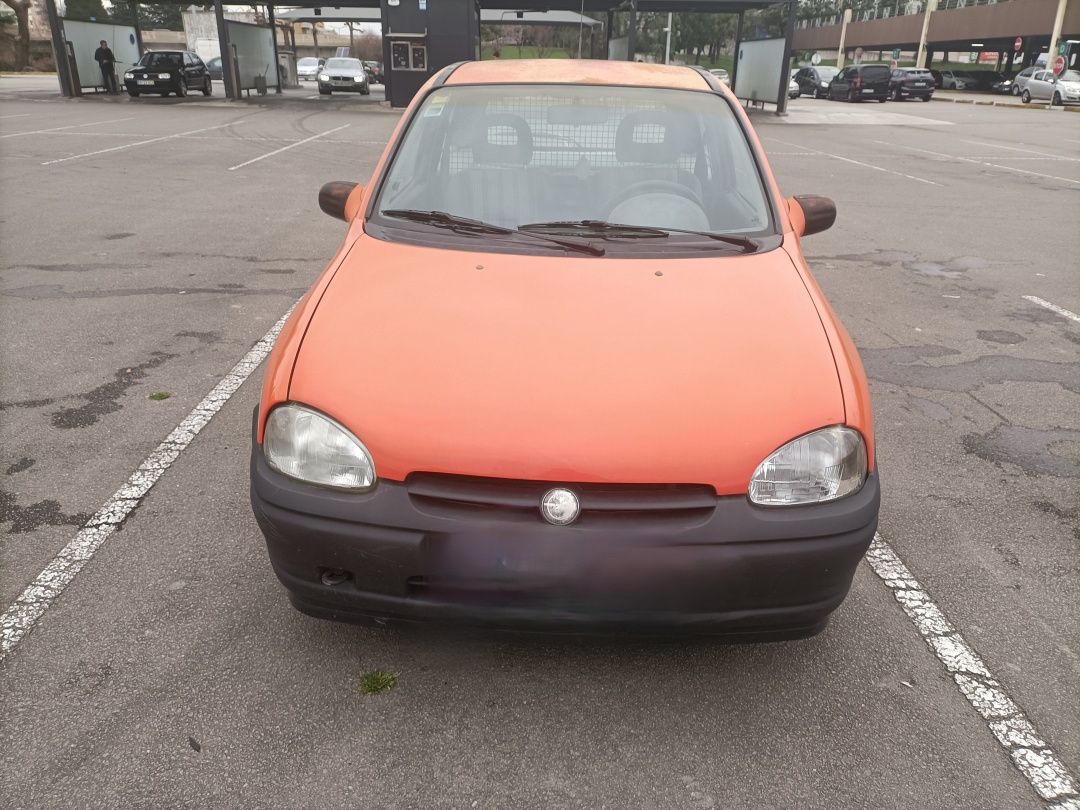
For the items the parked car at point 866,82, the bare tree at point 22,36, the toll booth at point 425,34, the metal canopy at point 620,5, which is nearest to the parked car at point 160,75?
the metal canopy at point 620,5

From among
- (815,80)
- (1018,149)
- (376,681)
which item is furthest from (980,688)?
(815,80)

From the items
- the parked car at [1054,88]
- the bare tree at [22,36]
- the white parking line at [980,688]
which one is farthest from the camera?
the bare tree at [22,36]

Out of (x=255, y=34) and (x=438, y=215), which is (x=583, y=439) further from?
(x=255, y=34)

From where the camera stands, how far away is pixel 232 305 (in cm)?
584

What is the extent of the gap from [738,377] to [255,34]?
115ft

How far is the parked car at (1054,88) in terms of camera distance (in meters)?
32.7

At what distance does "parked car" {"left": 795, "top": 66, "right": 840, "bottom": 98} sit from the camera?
41.2 metres

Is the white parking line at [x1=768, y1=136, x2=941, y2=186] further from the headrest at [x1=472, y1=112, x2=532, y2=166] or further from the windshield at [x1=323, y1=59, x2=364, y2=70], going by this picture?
the windshield at [x1=323, y1=59, x2=364, y2=70]

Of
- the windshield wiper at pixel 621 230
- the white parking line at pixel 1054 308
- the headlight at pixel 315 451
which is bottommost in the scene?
the white parking line at pixel 1054 308

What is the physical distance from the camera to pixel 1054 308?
20.6ft

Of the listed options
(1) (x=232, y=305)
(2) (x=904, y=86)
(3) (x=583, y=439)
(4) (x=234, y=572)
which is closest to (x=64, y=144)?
(1) (x=232, y=305)

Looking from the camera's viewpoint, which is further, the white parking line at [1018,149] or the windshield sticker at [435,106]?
the white parking line at [1018,149]

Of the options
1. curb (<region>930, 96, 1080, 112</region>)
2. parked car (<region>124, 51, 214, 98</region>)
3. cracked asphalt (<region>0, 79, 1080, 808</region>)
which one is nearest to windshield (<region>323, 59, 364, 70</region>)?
parked car (<region>124, 51, 214, 98</region>)

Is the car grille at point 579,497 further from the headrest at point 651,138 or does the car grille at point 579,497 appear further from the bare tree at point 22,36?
the bare tree at point 22,36
